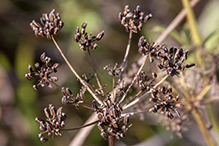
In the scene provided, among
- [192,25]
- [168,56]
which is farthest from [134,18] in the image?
[192,25]

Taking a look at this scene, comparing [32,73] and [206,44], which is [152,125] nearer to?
[206,44]

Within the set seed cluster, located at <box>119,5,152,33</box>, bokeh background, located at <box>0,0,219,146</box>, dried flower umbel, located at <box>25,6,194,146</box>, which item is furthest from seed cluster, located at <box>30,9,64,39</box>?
bokeh background, located at <box>0,0,219,146</box>

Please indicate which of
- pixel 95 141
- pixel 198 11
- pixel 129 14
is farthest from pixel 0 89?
pixel 198 11

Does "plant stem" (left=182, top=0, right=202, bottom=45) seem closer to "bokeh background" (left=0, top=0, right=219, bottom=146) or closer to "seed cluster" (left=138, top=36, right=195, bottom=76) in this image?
"seed cluster" (left=138, top=36, right=195, bottom=76)

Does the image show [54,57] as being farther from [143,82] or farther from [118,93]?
[143,82]

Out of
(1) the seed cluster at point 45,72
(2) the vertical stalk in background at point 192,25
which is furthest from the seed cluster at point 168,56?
(2) the vertical stalk in background at point 192,25

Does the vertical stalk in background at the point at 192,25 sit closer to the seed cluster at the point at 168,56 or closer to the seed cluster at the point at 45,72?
the seed cluster at the point at 168,56
